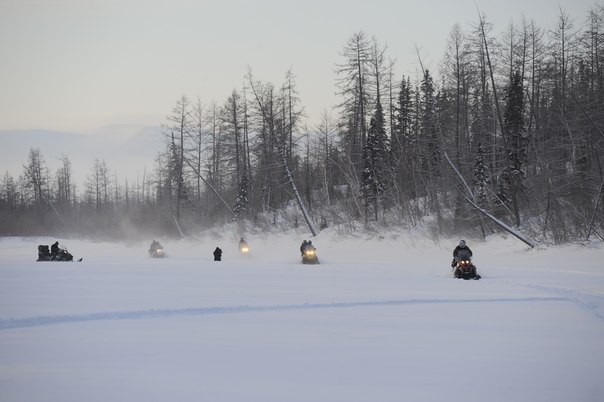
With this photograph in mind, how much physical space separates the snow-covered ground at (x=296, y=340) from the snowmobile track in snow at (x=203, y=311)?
3 cm

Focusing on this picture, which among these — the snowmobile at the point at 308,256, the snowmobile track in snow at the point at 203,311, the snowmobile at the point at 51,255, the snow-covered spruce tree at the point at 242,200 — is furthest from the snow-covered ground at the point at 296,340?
the snow-covered spruce tree at the point at 242,200

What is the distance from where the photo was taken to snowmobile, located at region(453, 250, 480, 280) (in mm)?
14648

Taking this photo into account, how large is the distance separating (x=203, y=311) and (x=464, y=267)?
9.87 m

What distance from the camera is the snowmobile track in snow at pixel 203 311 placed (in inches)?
277

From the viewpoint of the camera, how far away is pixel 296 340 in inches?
252

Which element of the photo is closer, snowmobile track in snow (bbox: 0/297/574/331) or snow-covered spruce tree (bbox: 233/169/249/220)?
snowmobile track in snow (bbox: 0/297/574/331)

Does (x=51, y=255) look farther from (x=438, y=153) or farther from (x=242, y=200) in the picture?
(x=438, y=153)

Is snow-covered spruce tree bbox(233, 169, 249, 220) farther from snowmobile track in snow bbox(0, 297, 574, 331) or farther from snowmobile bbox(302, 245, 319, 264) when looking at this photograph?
snowmobile track in snow bbox(0, 297, 574, 331)

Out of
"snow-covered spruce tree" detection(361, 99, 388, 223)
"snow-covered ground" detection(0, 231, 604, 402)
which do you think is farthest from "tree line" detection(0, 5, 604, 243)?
"snow-covered ground" detection(0, 231, 604, 402)

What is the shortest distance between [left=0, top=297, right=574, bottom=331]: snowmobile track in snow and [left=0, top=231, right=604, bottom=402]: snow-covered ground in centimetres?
3

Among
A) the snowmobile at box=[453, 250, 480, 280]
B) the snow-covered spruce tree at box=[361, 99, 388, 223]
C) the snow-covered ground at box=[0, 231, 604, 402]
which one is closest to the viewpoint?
the snow-covered ground at box=[0, 231, 604, 402]

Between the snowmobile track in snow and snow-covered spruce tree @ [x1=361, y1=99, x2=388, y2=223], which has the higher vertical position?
snow-covered spruce tree @ [x1=361, y1=99, x2=388, y2=223]

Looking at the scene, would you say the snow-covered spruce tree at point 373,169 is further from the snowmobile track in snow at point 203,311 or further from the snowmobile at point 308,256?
the snowmobile track in snow at point 203,311

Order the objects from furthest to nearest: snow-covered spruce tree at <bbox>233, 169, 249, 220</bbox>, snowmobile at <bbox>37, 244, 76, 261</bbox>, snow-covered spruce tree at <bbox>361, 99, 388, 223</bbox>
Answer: snow-covered spruce tree at <bbox>233, 169, 249, 220</bbox> < snow-covered spruce tree at <bbox>361, 99, 388, 223</bbox> < snowmobile at <bbox>37, 244, 76, 261</bbox>
